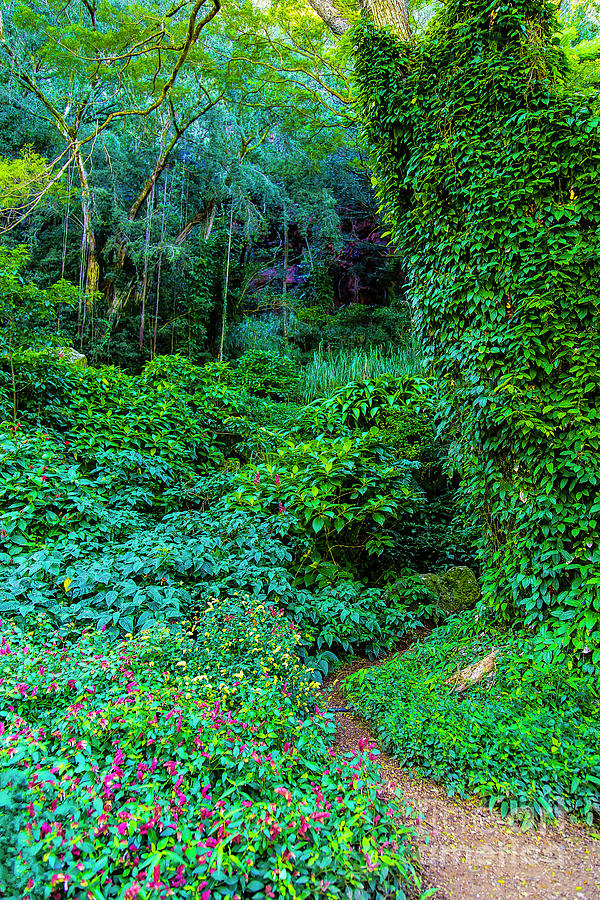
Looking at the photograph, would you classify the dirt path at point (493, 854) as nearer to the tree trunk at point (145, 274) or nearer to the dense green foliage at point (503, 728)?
the dense green foliage at point (503, 728)

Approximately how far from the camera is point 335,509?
11.7 feet

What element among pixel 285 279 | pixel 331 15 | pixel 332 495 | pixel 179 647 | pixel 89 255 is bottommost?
pixel 179 647

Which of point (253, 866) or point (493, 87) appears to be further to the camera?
point (493, 87)

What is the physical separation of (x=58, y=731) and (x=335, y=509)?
89.3 inches

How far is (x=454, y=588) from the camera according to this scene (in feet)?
12.8

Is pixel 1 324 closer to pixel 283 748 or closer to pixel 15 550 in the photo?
pixel 15 550

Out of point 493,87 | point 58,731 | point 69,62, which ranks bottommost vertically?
point 58,731

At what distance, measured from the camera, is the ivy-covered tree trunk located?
2.61m

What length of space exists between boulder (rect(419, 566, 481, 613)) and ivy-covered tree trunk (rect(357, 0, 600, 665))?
0.77 meters

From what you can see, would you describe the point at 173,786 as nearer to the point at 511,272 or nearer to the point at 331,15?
the point at 511,272

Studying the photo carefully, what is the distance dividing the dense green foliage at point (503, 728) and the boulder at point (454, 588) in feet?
3.22

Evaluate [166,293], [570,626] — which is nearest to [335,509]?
[570,626]

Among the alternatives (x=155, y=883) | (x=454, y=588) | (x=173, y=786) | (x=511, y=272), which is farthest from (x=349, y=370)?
(x=155, y=883)

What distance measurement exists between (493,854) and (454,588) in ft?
7.58
